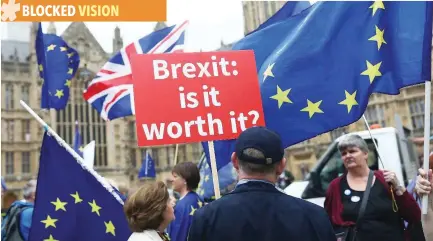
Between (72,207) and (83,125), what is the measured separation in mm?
29727

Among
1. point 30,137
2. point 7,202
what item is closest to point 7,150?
point 30,137

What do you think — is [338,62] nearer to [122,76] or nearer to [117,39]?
[122,76]

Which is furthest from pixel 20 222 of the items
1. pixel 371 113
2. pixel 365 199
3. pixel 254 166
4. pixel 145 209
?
pixel 371 113

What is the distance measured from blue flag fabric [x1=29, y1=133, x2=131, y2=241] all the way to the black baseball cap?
1.84 meters

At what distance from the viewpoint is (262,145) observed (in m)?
1.83

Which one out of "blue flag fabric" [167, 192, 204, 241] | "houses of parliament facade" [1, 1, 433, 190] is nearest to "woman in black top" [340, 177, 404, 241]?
"blue flag fabric" [167, 192, 204, 241]

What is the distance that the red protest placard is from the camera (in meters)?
3.10

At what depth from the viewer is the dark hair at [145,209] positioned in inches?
94.3

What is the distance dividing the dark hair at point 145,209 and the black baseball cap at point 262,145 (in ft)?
2.52

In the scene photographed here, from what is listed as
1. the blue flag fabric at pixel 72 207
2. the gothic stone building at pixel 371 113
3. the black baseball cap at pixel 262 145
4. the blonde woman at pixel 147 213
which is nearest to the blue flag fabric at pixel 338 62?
the blue flag fabric at pixel 72 207

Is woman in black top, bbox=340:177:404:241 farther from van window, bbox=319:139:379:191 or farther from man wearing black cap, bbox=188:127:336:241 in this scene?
van window, bbox=319:139:379:191

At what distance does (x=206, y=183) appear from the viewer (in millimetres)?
6965

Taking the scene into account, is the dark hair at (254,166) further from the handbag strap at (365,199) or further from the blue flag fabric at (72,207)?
the blue flag fabric at (72,207)

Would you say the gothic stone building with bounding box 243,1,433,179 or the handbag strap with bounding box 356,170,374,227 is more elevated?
the gothic stone building with bounding box 243,1,433,179
